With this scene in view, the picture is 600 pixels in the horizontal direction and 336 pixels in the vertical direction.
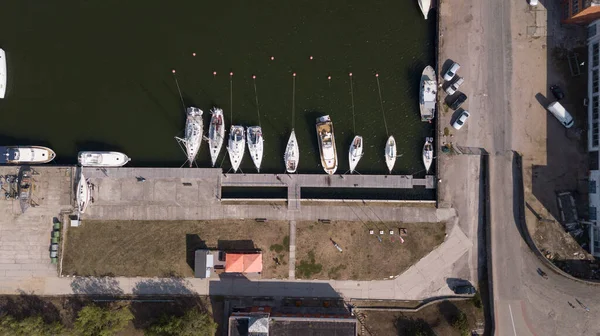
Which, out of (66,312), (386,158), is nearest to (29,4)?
(66,312)

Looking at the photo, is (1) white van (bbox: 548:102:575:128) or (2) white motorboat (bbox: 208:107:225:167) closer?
(1) white van (bbox: 548:102:575:128)

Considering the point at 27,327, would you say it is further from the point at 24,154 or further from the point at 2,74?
the point at 2,74

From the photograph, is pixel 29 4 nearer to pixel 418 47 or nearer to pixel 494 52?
pixel 418 47

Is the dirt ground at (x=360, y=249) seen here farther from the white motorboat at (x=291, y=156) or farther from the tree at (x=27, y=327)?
the tree at (x=27, y=327)

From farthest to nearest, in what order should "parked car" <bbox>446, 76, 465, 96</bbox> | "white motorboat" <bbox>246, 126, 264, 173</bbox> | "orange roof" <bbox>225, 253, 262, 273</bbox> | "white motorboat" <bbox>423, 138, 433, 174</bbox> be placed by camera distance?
1. "white motorboat" <bbox>246, 126, 264, 173</bbox>
2. "white motorboat" <bbox>423, 138, 433, 174</bbox>
3. "parked car" <bbox>446, 76, 465, 96</bbox>
4. "orange roof" <bbox>225, 253, 262, 273</bbox>

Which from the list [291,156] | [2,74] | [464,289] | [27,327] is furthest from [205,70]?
[464,289]

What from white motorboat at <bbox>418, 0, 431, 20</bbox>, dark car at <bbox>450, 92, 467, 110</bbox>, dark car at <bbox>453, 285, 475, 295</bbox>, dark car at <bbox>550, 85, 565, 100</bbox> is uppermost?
white motorboat at <bbox>418, 0, 431, 20</bbox>

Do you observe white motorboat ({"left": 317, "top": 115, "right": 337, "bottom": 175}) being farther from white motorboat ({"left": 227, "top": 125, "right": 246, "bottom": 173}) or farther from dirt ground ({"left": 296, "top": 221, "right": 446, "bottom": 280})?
white motorboat ({"left": 227, "top": 125, "right": 246, "bottom": 173})

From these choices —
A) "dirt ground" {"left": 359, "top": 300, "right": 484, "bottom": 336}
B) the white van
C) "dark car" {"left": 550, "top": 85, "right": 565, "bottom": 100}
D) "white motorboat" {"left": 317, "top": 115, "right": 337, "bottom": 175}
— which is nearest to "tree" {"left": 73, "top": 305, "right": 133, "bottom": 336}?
"dirt ground" {"left": 359, "top": 300, "right": 484, "bottom": 336}
